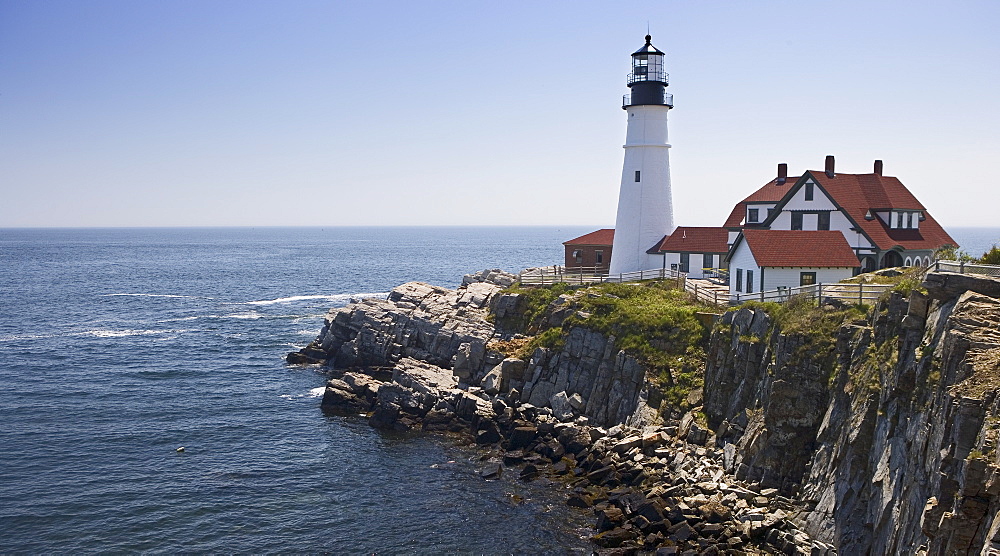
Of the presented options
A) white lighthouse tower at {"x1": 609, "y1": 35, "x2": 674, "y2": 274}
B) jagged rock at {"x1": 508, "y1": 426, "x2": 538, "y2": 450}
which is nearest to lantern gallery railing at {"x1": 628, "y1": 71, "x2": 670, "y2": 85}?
white lighthouse tower at {"x1": 609, "y1": 35, "x2": 674, "y2": 274}

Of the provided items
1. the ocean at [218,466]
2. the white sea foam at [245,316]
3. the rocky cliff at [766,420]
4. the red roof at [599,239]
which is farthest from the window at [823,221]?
the white sea foam at [245,316]

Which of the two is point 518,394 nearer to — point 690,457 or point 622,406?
point 622,406

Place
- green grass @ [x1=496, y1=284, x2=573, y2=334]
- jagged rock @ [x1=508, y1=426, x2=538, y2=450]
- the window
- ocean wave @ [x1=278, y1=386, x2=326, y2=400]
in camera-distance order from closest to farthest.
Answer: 1. jagged rock @ [x1=508, y1=426, x2=538, y2=450]
2. the window
3. ocean wave @ [x1=278, y1=386, x2=326, y2=400]
4. green grass @ [x1=496, y1=284, x2=573, y2=334]

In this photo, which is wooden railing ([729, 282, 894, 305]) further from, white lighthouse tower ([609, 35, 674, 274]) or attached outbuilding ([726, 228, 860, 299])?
white lighthouse tower ([609, 35, 674, 274])

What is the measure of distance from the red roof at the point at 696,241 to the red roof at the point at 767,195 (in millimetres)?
1631

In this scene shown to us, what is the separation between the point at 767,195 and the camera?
161ft

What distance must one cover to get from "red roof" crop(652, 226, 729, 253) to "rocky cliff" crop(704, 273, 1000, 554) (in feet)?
55.8

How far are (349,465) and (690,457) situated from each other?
551 inches

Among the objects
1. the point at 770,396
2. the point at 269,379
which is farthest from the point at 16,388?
the point at 770,396

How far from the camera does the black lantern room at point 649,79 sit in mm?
49719

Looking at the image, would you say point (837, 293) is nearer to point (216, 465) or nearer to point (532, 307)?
point (532, 307)

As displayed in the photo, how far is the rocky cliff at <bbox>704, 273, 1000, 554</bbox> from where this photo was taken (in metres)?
18.7

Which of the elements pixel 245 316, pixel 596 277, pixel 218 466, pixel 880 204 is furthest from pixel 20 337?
pixel 880 204

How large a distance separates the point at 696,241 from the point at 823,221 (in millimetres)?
8659
